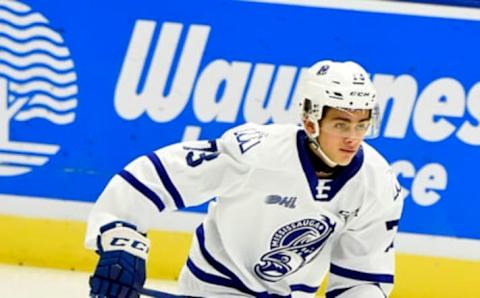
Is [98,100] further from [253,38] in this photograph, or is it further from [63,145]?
[253,38]

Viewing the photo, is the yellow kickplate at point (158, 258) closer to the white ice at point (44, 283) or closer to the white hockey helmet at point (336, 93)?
the white ice at point (44, 283)

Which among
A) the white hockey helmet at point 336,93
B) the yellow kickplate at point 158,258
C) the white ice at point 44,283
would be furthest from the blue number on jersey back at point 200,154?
the yellow kickplate at point 158,258

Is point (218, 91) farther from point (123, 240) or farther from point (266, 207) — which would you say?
point (123, 240)

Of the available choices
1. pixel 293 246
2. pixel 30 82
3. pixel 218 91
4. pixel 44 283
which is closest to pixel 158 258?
pixel 44 283

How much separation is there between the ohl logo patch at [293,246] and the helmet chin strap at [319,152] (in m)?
0.13

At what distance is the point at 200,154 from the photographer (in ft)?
10.5

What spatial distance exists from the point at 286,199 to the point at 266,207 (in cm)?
5

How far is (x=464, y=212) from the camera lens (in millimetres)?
4996

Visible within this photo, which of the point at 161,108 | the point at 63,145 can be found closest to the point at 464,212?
the point at 161,108

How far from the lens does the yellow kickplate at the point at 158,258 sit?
5.03 metres

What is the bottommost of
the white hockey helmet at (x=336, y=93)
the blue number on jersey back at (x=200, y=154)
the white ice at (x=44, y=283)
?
the white ice at (x=44, y=283)

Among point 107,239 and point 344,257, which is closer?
point 107,239

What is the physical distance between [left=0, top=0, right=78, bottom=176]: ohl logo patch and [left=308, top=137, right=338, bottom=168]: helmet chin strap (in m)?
1.99

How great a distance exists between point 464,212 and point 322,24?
0.86 metres
